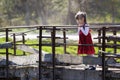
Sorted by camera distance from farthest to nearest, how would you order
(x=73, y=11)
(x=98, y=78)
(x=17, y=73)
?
(x=73, y=11) → (x=17, y=73) → (x=98, y=78)

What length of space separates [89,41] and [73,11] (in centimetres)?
3817

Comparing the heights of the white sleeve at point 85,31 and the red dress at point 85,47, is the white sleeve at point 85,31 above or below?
above

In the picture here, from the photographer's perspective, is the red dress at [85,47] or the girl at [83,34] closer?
the girl at [83,34]

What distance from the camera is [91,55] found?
1006 cm

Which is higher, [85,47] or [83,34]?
[83,34]

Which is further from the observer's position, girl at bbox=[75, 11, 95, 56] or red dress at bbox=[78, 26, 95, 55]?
red dress at bbox=[78, 26, 95, 55]

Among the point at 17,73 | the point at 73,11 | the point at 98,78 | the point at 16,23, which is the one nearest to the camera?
the point at 98,78

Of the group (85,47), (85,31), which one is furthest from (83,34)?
(85,47)

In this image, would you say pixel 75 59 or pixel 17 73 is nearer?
pixel 75 59

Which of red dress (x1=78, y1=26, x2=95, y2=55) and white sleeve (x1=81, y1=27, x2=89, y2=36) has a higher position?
white sleeve (x1=81, y1=27, x2=89, y2=36)

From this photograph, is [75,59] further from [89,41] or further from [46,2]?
[46,2]

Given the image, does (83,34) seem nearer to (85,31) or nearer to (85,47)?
(85,31)

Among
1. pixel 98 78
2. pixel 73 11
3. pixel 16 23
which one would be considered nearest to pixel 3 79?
pixel 98 78

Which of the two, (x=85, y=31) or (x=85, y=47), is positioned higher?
(x=85, y=31)
